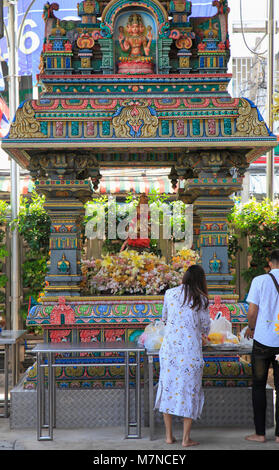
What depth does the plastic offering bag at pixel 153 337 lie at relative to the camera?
214 inches

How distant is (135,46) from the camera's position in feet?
21.2

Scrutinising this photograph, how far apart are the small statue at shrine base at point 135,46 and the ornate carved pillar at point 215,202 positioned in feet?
3.40

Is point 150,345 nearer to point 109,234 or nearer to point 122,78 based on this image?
point 122,78

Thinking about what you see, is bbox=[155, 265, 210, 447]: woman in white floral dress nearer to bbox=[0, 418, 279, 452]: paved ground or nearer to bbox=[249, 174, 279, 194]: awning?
bbox=[0, 418, 279, 452]: paved ground

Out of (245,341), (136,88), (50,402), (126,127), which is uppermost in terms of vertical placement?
(136,88)

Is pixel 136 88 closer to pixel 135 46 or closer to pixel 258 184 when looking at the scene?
pixel 135 46

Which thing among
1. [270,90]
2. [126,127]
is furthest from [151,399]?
[270,90]

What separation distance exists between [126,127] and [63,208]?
1.06 metres

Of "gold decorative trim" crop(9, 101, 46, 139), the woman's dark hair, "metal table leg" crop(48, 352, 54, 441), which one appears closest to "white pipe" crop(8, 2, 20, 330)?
"gold decorative trim" crop(9, 101, 46, 139)

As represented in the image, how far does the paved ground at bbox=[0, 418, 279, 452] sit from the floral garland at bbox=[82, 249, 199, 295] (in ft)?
4.68

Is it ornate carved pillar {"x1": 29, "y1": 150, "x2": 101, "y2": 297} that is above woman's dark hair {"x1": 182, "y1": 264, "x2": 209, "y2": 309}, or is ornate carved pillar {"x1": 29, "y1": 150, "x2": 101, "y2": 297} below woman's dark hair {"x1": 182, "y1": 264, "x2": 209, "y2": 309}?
above

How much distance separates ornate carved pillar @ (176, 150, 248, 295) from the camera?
6.39 metres

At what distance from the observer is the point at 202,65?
6.44m

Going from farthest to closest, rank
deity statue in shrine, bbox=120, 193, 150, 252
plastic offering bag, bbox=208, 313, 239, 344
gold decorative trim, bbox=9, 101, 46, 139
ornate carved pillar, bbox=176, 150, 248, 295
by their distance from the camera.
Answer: deity statue in shrine, bbox=120, 193, 150, 252 → ornate carved pillar, bbox=176, 150, 248, 295 → gold decorative trim, bbox=9, 101, 46, 139 → plastic offering bag, bbox=208, 313, 239, 344
